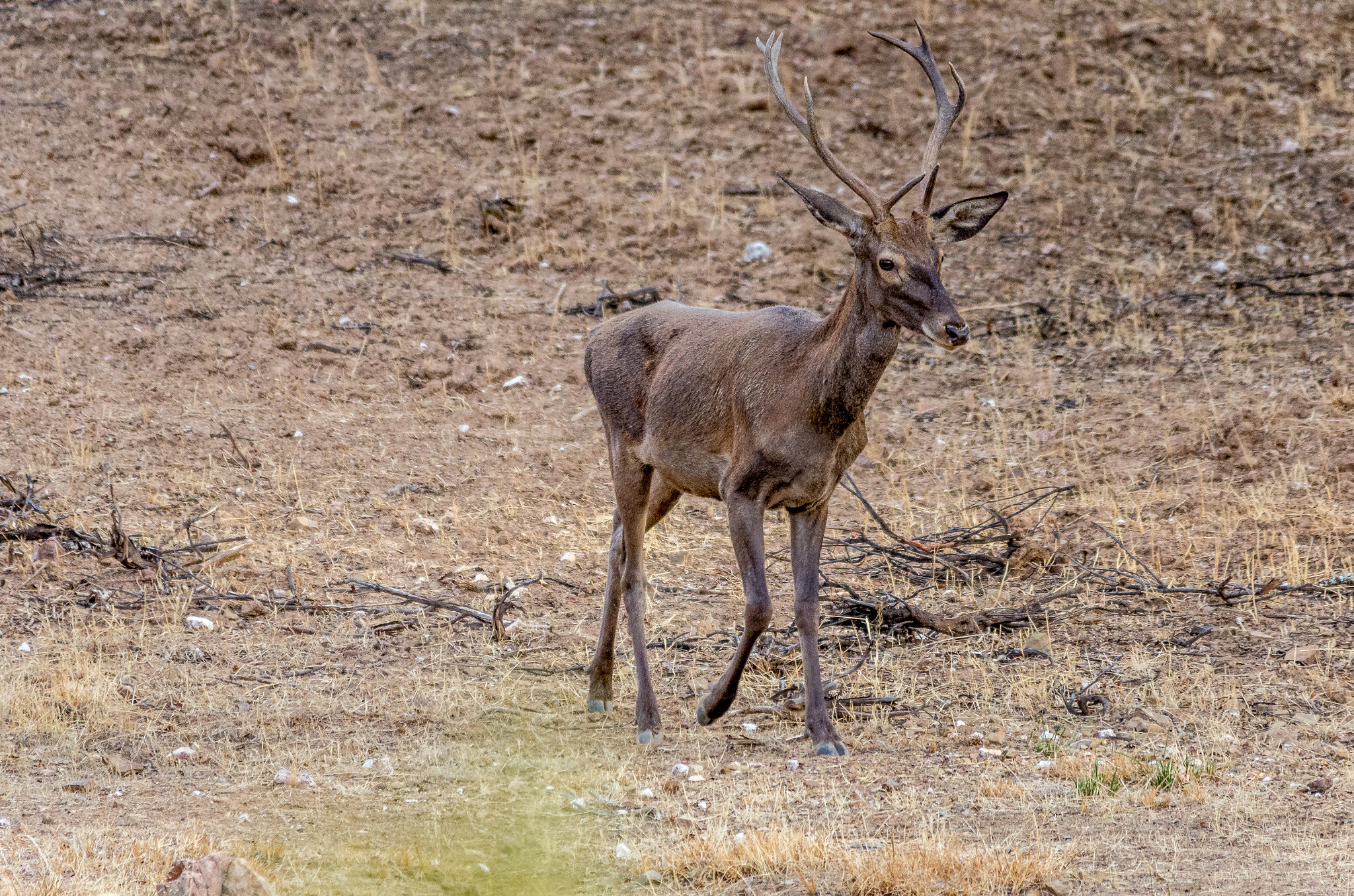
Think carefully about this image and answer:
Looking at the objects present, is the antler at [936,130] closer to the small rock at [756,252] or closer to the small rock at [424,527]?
the small rock at [424,527]

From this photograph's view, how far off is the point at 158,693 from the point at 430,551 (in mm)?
2726

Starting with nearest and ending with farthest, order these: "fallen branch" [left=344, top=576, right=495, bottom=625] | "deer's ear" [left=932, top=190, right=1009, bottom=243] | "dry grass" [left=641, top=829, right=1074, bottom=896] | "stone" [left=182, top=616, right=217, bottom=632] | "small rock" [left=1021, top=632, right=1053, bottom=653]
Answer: "dry grass" [left=641, top=829, right=1074, bottom=896] → "deer's ear" [left=932, top=190, right=1009, bottom=243] → "small rock" [left=1021, top=632, right=1053, bottom=653] → "stone" [left=182, top=616, right=217, bottom=632] → "fallen branch" [left=344, top=576, right=495, bottom=625]

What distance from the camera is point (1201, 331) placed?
13.8 m

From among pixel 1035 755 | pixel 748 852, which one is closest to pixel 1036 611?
pixel 1035 755

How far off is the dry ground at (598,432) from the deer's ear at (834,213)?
2.50 metres

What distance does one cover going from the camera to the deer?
277 inches

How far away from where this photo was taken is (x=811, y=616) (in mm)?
7410

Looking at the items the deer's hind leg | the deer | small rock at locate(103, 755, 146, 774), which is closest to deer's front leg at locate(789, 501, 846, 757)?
the deer

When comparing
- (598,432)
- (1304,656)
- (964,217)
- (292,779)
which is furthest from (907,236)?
(598,432)

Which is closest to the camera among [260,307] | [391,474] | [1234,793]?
[1234,793]

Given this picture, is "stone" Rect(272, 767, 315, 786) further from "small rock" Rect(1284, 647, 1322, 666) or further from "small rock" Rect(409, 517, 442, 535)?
"small rock" Rect(1284, 647, 1322, 666)

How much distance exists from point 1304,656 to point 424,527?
5.87m

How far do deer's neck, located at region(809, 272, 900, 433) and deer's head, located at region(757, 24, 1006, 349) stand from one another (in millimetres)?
69

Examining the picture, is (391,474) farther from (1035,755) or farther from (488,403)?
(1035,755)
